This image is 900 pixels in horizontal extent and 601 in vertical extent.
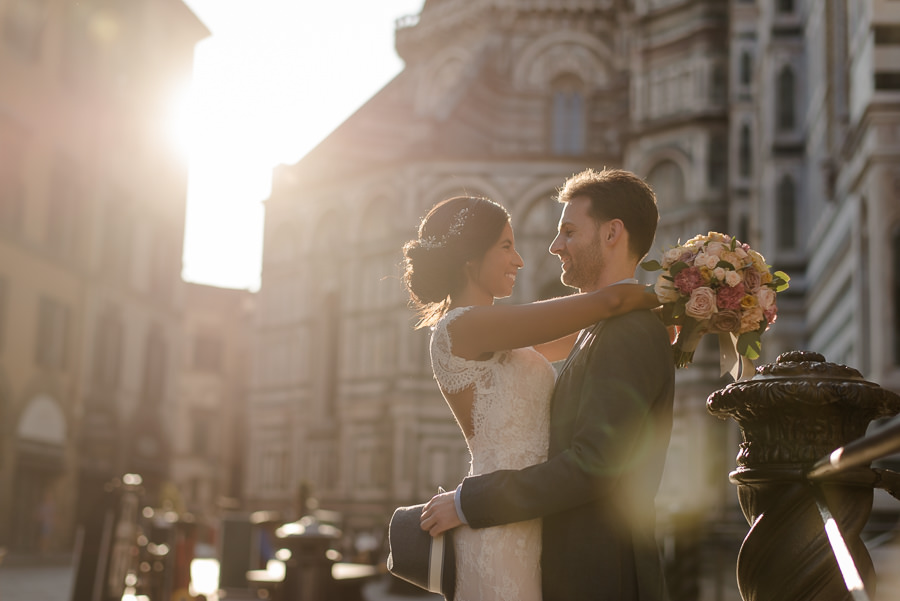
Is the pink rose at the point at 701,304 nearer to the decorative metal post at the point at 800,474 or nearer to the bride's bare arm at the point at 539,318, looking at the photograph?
the bride's bare arm at the point at 539,318

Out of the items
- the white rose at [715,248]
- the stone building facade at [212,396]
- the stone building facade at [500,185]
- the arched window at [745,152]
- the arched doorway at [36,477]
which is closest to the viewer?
the white rose at [715,248]

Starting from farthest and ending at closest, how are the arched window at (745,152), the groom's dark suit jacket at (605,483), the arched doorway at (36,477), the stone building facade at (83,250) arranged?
the arched window at (745,152) → the stone building facade at (83,250) → the arched doorway at (36,477) → the groom's dark suit jacket at (605,483)

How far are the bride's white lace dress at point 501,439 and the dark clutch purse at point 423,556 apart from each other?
3cm

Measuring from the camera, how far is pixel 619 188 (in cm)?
307

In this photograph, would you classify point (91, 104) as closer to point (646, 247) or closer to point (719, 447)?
point (719, 447)

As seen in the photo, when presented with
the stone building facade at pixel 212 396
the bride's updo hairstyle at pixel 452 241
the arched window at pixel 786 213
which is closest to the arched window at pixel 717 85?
the arched window at pixel 786 213

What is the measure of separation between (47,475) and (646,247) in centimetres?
2778

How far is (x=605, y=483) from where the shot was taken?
272cm

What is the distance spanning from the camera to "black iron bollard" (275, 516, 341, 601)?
10.8 metres

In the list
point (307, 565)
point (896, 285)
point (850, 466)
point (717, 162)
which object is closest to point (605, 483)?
point (850, 466)

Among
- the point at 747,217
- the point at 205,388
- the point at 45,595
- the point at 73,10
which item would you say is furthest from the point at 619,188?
the point at 205,388

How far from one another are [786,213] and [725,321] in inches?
803

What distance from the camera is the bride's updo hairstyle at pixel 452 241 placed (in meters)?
3.22

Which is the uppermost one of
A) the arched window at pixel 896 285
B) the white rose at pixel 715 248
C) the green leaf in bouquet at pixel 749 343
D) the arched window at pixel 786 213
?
the arched window at pixel 786 213
